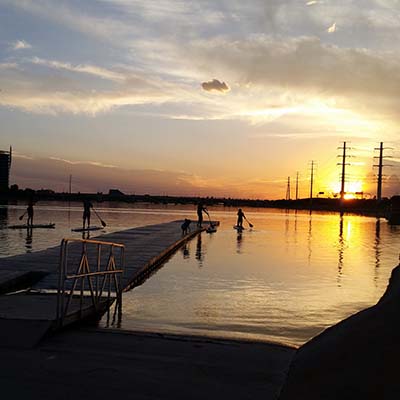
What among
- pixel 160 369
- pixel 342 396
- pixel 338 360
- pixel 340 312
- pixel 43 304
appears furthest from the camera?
pixel 340 312

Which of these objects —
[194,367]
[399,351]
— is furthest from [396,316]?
[194,367]

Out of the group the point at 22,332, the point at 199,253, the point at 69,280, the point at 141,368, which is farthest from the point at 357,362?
the point at 199,253

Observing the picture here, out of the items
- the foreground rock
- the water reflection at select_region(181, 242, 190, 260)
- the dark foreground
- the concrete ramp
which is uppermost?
the foreground rock

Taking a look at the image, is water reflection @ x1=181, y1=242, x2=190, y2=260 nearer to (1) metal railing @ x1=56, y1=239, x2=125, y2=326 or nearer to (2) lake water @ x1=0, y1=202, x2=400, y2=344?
(2) lake water @ x1=0, y1=202, x2=400, y2=344

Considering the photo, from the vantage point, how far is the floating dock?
26.2 ft

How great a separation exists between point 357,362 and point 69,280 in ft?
32.4

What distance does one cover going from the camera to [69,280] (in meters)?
13.7

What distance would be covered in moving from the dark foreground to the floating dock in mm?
522

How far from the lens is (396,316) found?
5469 millimetres

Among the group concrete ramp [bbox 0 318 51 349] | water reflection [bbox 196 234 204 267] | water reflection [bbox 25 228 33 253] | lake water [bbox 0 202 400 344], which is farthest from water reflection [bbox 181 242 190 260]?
concrete ramp [bbox 0 318 51 349]

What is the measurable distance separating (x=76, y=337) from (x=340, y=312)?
6.52 meters

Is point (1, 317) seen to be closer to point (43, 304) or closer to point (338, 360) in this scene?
point (43, 304)

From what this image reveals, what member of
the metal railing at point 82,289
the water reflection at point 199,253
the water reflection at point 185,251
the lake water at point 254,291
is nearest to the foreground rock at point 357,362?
the lake water at point 254,291

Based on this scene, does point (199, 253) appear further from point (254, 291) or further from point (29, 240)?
point (254, 291)
